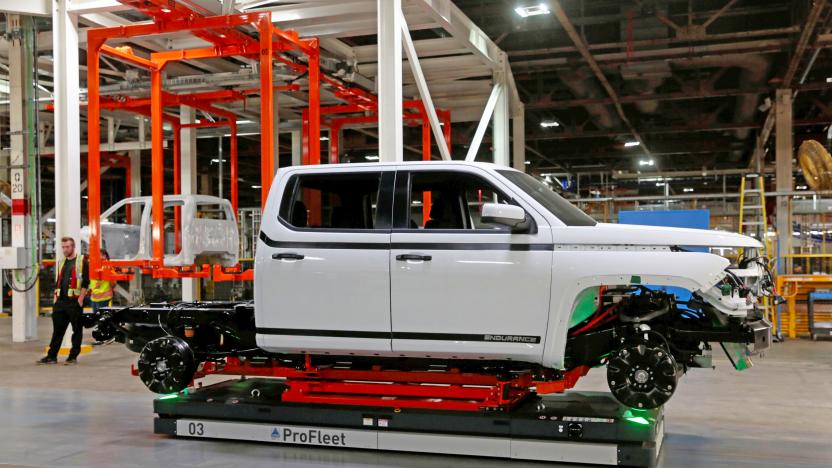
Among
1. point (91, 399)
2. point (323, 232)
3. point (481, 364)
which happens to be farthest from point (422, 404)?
point (91, 399)

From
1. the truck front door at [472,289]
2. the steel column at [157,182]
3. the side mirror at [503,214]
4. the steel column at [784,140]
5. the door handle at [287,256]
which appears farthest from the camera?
the steel column at [784,140]

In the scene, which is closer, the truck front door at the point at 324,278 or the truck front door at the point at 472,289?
the truck front door at the point at 472,289

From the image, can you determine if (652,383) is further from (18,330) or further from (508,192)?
(18,330)

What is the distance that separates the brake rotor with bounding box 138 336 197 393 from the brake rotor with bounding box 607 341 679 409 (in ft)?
10.6

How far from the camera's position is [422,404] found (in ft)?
18.8

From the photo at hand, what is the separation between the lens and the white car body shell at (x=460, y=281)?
17.0ft

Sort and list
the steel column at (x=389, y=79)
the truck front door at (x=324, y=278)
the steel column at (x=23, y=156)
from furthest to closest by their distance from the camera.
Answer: the steel column at (x=23, y=156) < the steel column at (x=389, y=79) < the truck front door at (x=324, y=278)

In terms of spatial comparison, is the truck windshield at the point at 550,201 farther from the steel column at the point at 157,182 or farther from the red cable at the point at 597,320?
the steel column at the point at 157,182

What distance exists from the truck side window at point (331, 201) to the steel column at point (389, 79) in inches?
118

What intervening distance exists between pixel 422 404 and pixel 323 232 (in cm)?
140

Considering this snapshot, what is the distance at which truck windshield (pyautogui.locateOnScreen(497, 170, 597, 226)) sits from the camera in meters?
5.47

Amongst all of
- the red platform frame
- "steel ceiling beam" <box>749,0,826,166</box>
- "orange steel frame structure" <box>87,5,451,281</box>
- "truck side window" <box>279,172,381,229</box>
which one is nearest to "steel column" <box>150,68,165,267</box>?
"orange steel frame structure" <box>87,5,451,281</box>

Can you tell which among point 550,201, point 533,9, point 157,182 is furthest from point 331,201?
point 533,9

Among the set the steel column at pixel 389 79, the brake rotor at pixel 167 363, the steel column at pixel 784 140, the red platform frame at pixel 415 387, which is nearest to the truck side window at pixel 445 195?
the red platform frame at pixel 415 387
